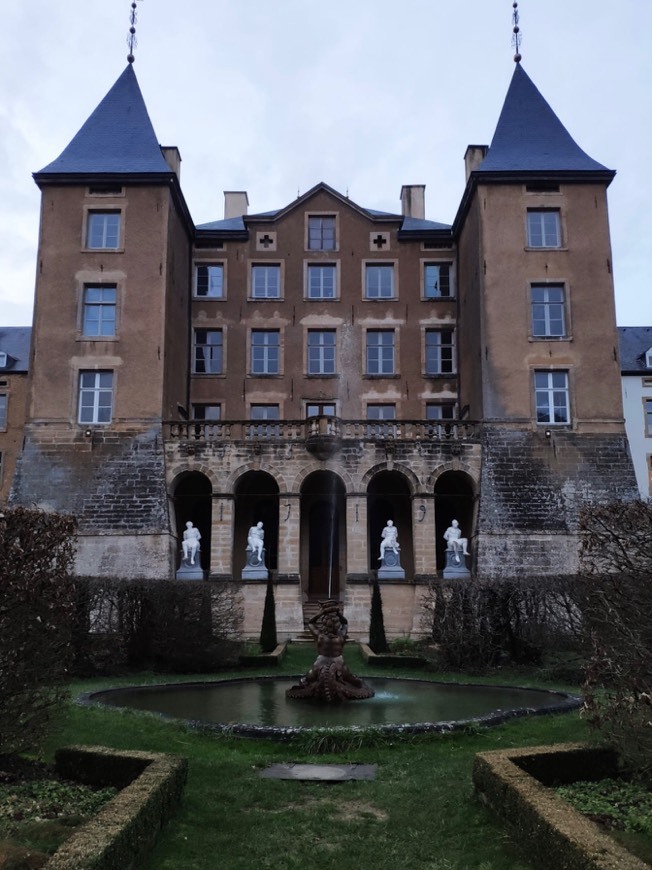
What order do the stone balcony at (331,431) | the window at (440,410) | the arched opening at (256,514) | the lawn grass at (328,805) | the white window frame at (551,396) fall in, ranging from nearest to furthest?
the lawn grass at (328,805), the stone balcony at (331,431), the white window frame at (551,396), the arched opening at (256,514), the window at (440,410)

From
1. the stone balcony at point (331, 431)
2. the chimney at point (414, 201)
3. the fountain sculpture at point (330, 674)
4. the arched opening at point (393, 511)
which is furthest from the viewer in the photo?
the chimney at point (414, 201)

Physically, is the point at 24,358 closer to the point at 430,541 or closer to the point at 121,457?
the point at 121,457

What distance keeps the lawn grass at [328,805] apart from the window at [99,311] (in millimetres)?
21335

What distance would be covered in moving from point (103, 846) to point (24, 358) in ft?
137

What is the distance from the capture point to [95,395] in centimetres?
2995

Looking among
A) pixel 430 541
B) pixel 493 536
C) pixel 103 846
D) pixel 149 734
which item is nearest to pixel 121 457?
pixel 430 541

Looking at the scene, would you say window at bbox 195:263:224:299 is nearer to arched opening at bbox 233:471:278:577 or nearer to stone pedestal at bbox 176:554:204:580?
arched opening at bbox 233:471:278:577

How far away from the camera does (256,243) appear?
35.8 m

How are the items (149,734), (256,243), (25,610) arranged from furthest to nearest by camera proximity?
(256,243) < (149,734) < (25,610)

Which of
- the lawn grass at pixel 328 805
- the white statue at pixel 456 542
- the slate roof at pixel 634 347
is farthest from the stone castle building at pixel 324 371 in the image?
the lawn grass at pixel 328 805

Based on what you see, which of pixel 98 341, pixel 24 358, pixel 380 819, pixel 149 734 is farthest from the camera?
pixel 24 358

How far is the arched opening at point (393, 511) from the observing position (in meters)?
31.8

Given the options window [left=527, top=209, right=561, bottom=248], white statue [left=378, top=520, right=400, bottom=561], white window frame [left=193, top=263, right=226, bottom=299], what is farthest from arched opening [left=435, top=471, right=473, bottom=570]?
white window frame [left=193, top=263, right=226, bottom=299]

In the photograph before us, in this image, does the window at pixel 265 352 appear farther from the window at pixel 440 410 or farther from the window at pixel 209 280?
the window at pixel 440 410
